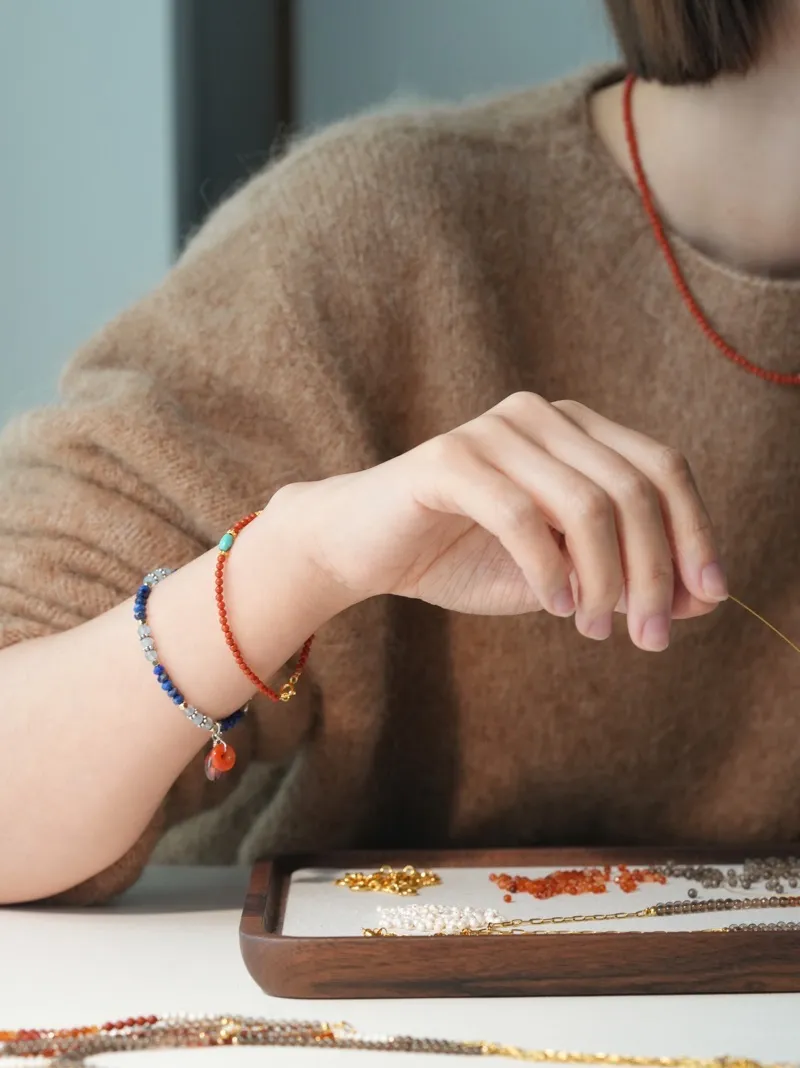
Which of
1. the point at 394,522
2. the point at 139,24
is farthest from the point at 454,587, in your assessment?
the point at 139,24

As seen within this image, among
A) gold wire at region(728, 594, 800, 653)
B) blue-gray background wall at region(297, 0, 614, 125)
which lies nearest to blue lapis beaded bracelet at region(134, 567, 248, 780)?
gold wire at region(728, 594, 800, 653)

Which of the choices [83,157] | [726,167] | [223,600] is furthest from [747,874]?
[83,157]

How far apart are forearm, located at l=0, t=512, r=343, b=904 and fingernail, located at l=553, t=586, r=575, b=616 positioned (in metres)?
0.12

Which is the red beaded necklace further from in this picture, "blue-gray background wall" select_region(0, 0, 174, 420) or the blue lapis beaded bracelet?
"blue-gray background wall" select_region(0, 0, 174, 420)

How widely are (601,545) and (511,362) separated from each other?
0.31 meters

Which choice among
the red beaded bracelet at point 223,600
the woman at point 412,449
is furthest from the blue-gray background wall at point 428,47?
the red beaded bracelet at point 223,600

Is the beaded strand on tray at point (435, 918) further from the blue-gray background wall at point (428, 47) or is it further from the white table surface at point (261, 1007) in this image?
the blue-gray background wall at point (428, 47)

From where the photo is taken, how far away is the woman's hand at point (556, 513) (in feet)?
1.66

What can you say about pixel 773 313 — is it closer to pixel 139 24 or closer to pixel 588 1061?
pixel 588 1061

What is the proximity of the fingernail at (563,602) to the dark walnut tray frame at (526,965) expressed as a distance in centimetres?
13

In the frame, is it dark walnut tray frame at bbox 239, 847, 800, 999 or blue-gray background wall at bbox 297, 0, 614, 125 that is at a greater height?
blue-gray background wall at bbox 297, 0, 614, 125

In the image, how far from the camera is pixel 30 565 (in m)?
0.66

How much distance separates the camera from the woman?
0.63 m

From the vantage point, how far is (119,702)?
619mm
